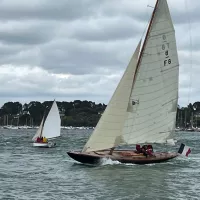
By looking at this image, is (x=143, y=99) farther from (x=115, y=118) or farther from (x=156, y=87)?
Answer: (x=115, y=118)

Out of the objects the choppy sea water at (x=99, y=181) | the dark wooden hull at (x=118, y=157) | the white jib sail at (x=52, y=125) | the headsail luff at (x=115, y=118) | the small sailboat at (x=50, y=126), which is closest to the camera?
the choppy sea water at (x=99, y=181)

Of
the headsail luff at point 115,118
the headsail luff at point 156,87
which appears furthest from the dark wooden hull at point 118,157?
the headsail luff at point 156,87

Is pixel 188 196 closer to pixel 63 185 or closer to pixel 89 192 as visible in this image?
pixel 89 192

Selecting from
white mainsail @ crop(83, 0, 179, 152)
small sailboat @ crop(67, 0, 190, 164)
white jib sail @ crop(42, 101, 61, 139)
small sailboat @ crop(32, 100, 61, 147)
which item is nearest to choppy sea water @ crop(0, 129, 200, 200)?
small sailboat @ crop(67, 0, 190, 164)

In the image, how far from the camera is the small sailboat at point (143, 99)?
39.2 metres

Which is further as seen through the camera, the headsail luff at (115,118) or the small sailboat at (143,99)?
the headsail luff at (115,118)

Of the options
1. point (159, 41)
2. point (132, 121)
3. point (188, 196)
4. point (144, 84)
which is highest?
point (159, 41)

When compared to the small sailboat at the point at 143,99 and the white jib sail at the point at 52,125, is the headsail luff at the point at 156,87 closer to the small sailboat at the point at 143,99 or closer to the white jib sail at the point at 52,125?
the small sailboat at the point at 143,99

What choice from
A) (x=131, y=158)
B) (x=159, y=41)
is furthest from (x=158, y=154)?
(x=159, y=41)

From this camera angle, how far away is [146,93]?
40.1m

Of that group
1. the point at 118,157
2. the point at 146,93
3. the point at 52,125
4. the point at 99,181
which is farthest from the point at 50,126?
the point at 99,181

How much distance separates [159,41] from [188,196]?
541 inches

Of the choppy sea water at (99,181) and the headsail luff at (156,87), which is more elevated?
the headsail luff at (156,87)

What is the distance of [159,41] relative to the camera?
3931 centimetres
